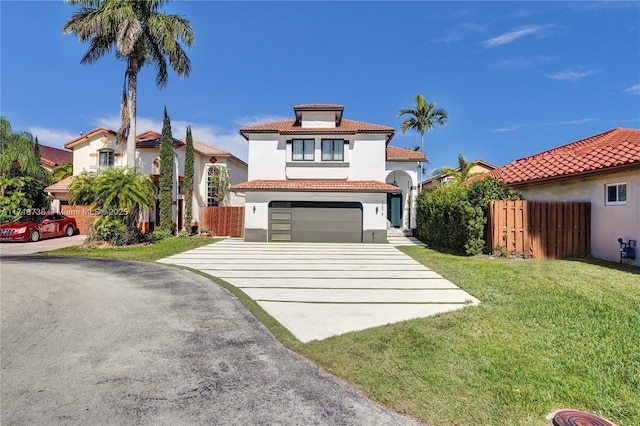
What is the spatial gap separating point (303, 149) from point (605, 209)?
13.9 metres

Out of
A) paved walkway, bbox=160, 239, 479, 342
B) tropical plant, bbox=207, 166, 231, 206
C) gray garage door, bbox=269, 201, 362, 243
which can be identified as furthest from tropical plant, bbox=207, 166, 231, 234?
paved walkway, bbox=160, 239, 479, 342

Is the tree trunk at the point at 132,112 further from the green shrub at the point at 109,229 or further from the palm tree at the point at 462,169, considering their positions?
the palm tree at the point at 462,169

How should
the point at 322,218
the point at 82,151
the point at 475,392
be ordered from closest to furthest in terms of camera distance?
1. the point at 475,392
2. the point at 322,218
3. the point at 82,151

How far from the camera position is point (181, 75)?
18.2m

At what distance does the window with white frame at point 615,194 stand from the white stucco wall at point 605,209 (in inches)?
3.8

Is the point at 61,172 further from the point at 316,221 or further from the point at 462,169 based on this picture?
the point at 462,169

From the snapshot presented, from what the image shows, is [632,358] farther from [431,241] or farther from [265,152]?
[265,152]

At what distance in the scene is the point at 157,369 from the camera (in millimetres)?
3488

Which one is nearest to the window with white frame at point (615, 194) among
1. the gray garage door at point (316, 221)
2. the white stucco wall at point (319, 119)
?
the gray garage door at point (316, 221)

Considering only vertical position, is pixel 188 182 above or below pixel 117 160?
below

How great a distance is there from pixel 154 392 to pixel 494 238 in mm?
11284

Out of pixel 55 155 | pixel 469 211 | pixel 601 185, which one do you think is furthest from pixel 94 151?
pixel 601 185

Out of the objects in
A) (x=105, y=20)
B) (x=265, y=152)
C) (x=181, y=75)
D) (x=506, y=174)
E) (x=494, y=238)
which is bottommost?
(x=494, y=238)

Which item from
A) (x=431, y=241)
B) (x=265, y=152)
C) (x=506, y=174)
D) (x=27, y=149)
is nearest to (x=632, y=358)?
(x=506, y=174)
